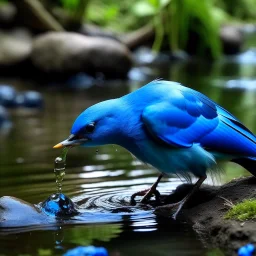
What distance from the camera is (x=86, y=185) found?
4.73 m

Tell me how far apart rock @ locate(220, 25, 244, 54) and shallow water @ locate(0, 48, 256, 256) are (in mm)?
9189

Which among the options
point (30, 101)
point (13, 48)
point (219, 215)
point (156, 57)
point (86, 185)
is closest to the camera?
point (219, 215)

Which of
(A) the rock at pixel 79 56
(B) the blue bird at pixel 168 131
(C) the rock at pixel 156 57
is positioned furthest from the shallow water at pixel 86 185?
(C) the rock at pixel 156 57

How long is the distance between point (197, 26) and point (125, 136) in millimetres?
15146

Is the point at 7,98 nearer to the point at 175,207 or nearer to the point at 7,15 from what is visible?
the point at 7,15

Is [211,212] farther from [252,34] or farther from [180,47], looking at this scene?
[252,34]

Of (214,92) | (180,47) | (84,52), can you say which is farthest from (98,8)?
(214,92)

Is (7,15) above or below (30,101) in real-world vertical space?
above

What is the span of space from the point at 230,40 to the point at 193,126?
1601cm

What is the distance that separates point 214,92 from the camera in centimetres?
1096

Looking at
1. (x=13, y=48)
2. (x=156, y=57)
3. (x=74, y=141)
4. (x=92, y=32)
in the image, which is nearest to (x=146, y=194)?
(x=74, y=141)

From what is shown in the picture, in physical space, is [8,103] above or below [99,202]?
below

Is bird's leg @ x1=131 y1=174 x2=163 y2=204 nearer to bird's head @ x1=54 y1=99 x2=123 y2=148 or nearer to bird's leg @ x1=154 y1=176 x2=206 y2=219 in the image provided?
bird's leg @ x1=154 y1=176 x2=206 y2=219

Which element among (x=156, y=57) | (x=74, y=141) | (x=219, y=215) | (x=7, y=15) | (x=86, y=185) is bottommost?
(x=156, y=57)
